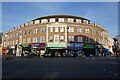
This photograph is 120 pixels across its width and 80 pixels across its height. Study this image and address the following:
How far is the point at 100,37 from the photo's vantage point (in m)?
72.4

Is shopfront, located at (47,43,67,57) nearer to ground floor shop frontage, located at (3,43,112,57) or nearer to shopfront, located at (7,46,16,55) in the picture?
ground floor shop frontage, located at (3,43,112,57)

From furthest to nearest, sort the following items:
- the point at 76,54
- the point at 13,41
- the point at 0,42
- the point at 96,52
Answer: the point at 0,42 → the point at 13,41 → the point at 96,52 → the point at 76,54

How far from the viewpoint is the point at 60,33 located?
65312 millimetres

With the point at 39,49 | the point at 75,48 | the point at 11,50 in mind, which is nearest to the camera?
the point at 75,48

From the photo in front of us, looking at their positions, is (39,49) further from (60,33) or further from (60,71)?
(60,71)

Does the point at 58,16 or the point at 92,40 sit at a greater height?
the point at 58,16

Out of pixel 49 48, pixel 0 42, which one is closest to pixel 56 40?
pixel 49 48

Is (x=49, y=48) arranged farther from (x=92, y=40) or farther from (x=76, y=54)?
(x=92, y=40)

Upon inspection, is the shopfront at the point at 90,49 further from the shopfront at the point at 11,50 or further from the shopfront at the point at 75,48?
the shopfront at the point at 11,50

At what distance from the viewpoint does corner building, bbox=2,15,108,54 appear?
64562 mm

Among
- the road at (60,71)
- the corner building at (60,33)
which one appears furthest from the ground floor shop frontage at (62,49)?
the road at (60,71)

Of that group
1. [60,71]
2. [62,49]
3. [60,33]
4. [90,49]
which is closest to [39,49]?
[62,49]

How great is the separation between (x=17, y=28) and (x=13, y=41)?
4504 mm

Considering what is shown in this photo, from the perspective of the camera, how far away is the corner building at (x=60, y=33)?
64562mm
